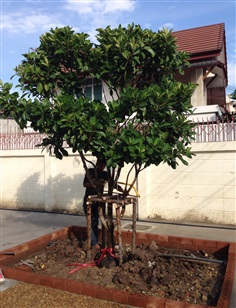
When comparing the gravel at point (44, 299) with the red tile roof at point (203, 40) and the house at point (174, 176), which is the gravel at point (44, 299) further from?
the red tile roof at point (203, 40)

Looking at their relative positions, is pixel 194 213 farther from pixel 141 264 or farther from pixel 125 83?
pixel 125 83

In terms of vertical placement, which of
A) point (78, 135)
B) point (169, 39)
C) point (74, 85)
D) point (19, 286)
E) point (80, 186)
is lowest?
point (19, 286)

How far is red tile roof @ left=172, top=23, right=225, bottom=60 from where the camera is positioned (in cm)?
1145

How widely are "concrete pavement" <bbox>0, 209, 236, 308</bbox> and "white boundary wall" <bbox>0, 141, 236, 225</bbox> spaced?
35 centimetres

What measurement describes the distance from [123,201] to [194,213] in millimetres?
3931

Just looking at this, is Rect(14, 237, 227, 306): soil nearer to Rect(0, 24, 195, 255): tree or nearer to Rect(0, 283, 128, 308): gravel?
Rect(0, 283, 128, 308): gravel

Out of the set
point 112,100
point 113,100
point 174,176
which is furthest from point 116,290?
point 174,176

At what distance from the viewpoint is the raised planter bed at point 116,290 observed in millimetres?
3212

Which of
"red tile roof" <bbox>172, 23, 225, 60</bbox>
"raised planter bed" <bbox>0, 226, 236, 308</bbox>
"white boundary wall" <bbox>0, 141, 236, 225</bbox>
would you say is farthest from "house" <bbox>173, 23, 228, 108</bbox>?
"raised planter bed" <bbox>0, 226, 236, 308</bbox>

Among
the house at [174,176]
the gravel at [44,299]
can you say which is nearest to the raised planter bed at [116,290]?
the gravel at [44,299]

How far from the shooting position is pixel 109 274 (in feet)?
13.7

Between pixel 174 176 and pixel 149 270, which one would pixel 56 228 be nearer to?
pixel 174 176

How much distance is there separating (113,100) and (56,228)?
15.0 ft

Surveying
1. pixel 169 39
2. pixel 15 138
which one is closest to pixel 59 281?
pixel 169 39
